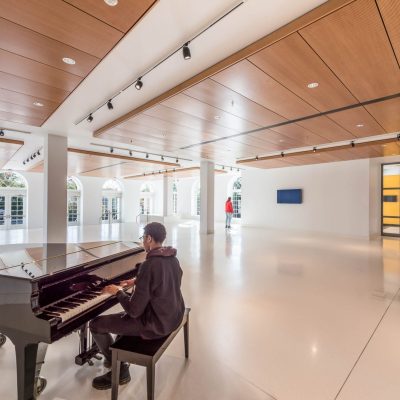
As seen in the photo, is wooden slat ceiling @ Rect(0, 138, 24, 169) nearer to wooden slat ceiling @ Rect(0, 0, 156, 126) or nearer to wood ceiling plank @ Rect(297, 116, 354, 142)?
wooden slat ceiling @ Rect(0, 0, 156, 126)

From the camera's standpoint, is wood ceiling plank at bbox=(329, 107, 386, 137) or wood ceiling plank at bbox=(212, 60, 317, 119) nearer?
wood ceiling plank at bbox=(212, 60, 317, 119)

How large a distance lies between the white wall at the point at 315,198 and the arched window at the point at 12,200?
12228 millimetres

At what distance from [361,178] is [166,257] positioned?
10672 millimetres

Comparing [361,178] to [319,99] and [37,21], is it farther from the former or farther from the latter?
[37,21]

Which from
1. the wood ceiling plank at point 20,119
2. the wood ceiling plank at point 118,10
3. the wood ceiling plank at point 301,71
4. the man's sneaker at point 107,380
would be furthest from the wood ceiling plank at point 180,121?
the man's sneaker at point 107,380

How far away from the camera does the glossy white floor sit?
77.8 inches

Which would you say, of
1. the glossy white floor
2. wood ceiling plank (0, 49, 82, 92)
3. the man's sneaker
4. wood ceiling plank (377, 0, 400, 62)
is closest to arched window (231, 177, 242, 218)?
the glossy white floor

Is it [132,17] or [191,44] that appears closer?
[132,17]

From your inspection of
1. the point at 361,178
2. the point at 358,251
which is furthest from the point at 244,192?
the point at 358,251

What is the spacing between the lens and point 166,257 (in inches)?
71.1

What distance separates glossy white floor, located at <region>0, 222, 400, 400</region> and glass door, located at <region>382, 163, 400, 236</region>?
6.89m

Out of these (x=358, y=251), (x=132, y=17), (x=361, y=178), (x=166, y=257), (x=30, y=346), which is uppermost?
(x=132, y=17)

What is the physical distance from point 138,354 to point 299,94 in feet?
12.6

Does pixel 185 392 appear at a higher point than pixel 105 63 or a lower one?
lower
